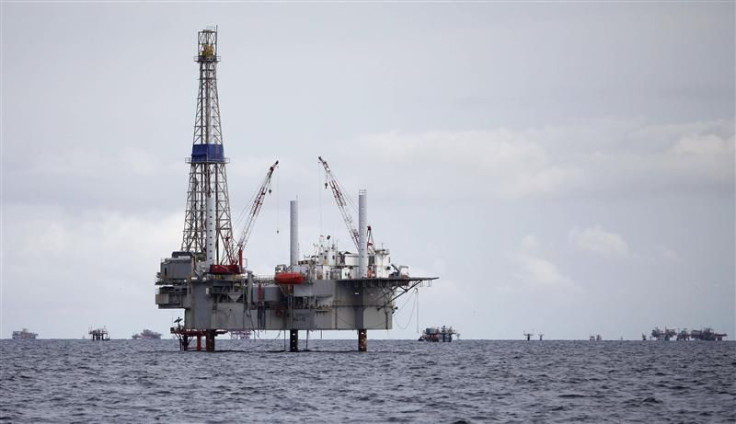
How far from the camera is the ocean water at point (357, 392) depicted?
69750mm

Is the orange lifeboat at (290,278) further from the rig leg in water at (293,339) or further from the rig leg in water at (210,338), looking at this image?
the rig leg in water at (210,338)

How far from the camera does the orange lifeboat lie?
414 ft

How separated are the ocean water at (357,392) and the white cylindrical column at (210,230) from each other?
13084mm

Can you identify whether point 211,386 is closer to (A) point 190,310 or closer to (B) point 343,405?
(B) point 343,405

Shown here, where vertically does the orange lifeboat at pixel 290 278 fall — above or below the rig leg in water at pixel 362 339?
above

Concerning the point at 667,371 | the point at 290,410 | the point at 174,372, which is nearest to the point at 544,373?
the point at 667,371

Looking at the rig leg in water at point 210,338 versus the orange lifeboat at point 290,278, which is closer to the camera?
the orange lifeboat at point 290,278

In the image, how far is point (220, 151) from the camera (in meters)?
142

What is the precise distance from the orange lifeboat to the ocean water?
7716 millimetres

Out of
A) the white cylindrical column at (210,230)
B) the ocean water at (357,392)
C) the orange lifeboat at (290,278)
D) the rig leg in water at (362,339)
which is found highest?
the white cylindrical column at (210,230)

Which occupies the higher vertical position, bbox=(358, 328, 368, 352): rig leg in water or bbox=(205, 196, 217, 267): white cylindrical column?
bbox=(205, 196, 217, 267): white cylindrical column

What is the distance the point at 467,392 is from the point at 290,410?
1665 centimetres

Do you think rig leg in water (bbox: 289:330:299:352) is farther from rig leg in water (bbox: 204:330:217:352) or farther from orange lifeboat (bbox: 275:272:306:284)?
rig leg in water (bbox: 204:330:217:352)

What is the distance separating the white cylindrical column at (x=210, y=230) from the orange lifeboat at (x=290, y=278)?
28.9 ft
